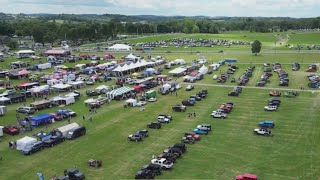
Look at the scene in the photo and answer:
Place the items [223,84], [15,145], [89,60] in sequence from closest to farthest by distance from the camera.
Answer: [15,145], [223,84], [89,60]

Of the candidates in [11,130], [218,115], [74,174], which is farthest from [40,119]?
[218,115]

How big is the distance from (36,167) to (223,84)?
3810 cm

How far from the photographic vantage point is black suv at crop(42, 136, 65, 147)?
33.5 meters

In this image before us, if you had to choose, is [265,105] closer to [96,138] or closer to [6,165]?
[96,138]

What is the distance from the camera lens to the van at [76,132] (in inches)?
1400

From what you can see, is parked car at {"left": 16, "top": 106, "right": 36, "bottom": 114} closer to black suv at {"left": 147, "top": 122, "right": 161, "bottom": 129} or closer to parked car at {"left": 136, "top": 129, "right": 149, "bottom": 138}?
black suv at {"left": 147, "top": 122, "right": 161, "bottom": 129}

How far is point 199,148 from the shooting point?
32188 mm

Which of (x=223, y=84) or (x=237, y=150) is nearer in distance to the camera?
(x=237, y=150)

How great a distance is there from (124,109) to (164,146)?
1446cm

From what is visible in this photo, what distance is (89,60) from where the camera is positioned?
87812 millimetres

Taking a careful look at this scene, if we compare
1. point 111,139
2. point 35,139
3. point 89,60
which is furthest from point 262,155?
point 89,60

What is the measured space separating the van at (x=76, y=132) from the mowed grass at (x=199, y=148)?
2.01 ft

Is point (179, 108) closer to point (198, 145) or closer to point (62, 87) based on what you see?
point (198, 145)

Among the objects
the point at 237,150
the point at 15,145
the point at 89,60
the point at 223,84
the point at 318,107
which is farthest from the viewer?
the point at 89,60
